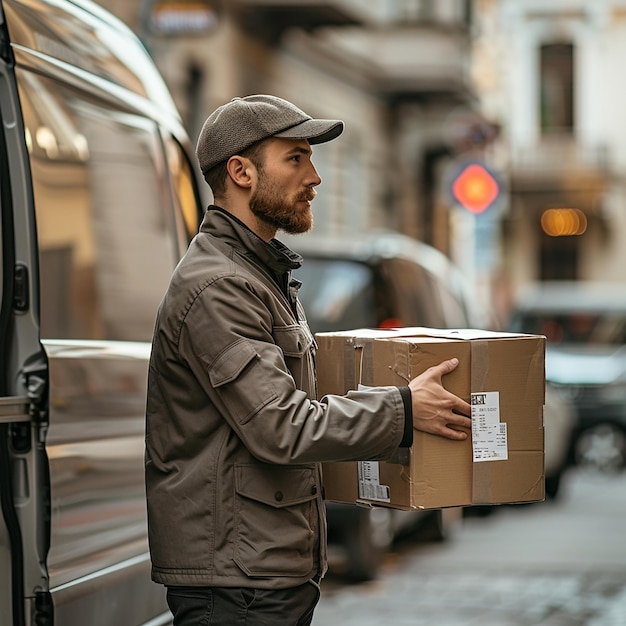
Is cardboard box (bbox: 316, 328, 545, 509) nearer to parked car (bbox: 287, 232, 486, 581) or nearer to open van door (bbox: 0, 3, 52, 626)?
open van door (bbox: 0, 3, 52, 626)

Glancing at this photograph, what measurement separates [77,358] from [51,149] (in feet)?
1.87

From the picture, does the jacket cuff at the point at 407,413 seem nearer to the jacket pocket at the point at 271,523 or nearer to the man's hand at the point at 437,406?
the man's hand at the point at 437,406

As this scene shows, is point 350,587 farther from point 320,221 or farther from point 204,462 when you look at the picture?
point 320,221

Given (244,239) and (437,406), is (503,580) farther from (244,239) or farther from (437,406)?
(244,239)

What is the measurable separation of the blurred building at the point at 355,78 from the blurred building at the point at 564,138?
470 inches

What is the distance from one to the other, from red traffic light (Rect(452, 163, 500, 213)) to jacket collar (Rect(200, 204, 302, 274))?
13.6m

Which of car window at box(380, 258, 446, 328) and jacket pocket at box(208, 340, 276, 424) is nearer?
jacket pocket at box(208, 340, 276, 424)

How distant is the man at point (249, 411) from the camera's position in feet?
11.1

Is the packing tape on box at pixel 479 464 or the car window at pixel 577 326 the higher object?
the packing tape on box at pixel 479 464

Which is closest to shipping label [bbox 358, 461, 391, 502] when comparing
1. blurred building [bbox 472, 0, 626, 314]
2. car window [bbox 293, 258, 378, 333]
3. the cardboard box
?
the cardboard box

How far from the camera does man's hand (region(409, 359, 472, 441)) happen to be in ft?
11.7

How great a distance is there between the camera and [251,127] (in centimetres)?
356

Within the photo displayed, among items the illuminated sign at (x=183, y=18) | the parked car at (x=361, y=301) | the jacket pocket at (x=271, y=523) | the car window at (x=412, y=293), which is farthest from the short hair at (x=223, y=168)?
the illuminated sign at (x=183, y=18)

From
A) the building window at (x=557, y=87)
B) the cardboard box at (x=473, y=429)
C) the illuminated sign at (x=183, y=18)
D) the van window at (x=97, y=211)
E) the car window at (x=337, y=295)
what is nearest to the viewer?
the cardboard box at (x=473, y=429)
